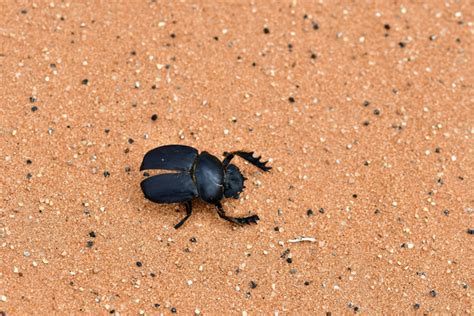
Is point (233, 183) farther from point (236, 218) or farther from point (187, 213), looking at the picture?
point (187, 213)

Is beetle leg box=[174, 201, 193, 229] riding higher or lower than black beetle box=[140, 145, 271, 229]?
lower

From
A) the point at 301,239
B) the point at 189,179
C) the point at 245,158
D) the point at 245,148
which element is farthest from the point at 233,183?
the point at 301,239

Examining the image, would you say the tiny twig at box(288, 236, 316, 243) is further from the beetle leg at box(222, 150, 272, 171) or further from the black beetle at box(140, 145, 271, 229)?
the beetle leg at box(222, 150, 272, 171)

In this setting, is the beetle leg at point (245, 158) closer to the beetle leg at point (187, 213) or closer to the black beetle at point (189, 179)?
the black beetle at point (189, 179)

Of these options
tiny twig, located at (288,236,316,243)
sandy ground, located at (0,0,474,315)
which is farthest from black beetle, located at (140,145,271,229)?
tiny twig, located at (288,236,316,243)

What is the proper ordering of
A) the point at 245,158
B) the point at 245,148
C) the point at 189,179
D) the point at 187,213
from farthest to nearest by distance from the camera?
the point at 245,148, the point at 245,158, the point at 187,213, the point at 189,179

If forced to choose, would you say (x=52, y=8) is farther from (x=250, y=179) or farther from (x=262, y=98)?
(x=250, y=179)
